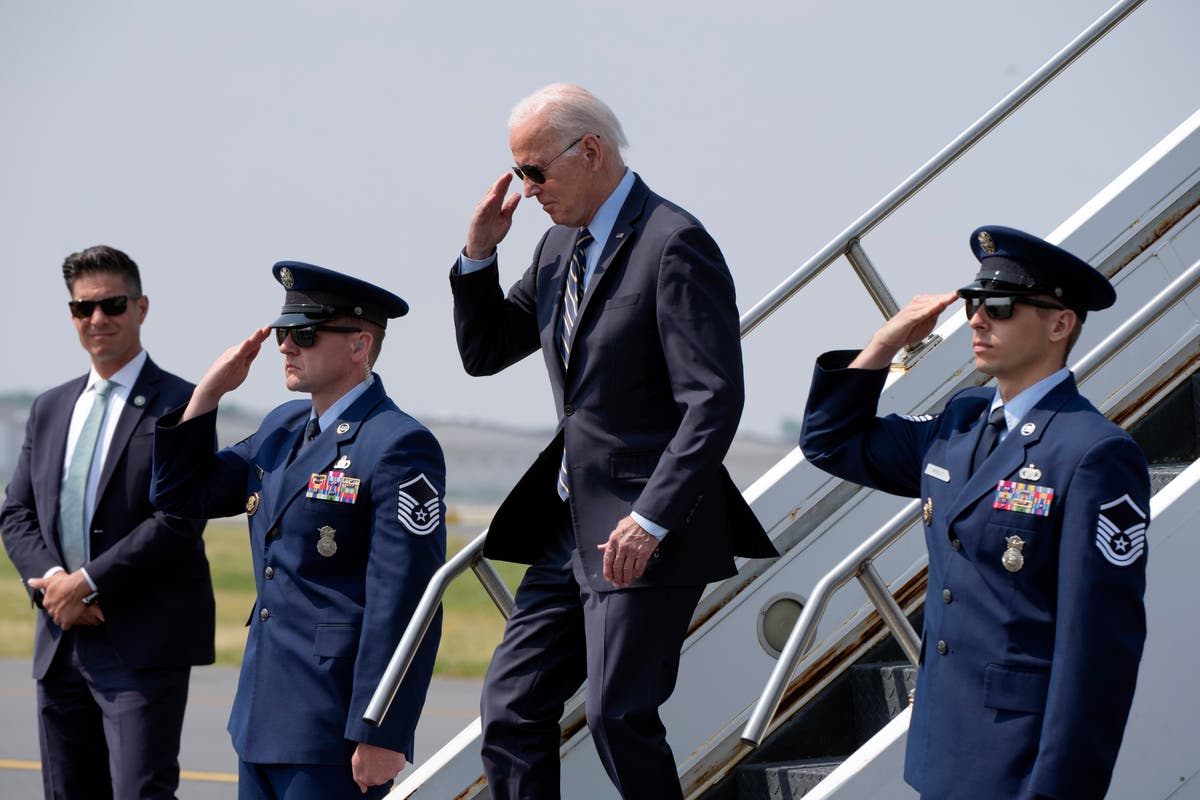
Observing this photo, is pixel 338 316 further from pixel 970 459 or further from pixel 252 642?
pixel 970 459

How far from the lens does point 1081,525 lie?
9.81ft

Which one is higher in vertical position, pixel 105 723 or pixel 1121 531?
pixel 1121 531

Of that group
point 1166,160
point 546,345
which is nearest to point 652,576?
point 546,345

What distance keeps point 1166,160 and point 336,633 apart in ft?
9.39

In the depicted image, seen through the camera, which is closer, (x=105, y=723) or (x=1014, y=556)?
(x=1014, y=556)

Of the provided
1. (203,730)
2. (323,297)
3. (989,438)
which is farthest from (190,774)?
(989,438)

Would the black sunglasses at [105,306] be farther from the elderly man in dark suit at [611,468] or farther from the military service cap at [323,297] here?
the elderly man in dark suit at [611,468]

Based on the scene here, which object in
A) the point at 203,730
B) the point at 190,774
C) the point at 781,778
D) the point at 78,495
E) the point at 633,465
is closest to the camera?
the point at 633,465

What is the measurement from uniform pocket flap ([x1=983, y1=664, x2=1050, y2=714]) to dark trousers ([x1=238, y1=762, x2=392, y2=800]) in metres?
1.55

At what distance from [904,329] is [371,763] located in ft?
5.05

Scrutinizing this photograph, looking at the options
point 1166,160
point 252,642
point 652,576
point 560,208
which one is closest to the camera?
point 652,576

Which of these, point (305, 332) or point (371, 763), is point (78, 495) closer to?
point (305, 332)

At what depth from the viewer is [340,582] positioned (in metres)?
3.97

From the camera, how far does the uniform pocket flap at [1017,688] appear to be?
3.03m
